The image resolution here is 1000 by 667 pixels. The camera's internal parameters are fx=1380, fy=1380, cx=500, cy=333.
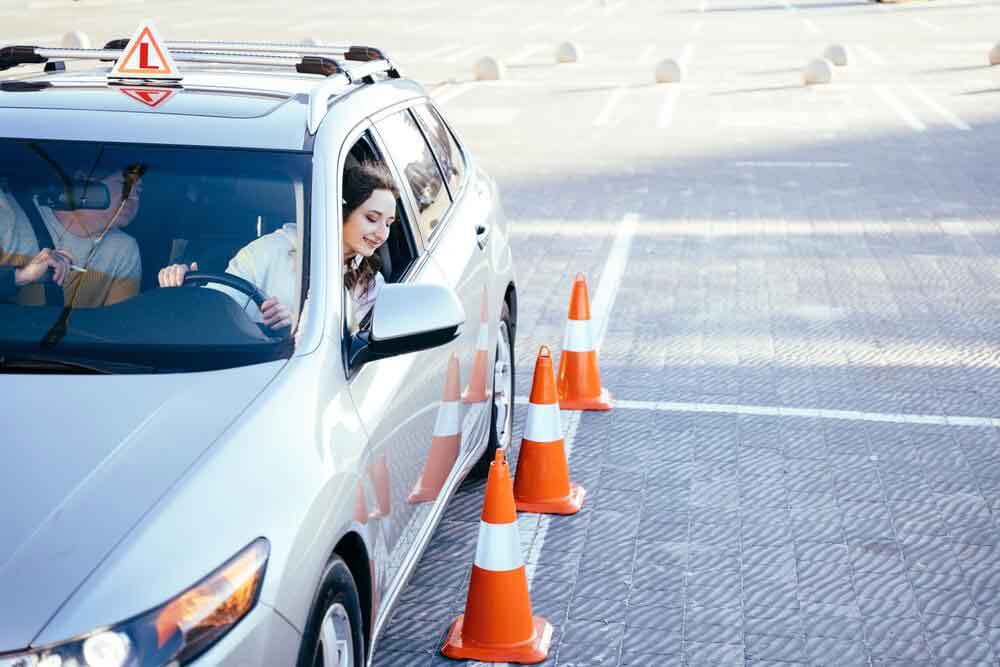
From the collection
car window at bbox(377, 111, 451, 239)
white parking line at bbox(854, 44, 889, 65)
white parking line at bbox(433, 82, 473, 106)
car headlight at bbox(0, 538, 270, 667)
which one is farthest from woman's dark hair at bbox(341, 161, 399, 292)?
white parking line at bbox(854, 44, 889, 65)

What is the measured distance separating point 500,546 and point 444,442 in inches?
17.0

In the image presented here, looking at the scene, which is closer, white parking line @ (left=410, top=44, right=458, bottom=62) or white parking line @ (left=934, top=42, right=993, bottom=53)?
white parking line @ (left=410, top=44, right=458, bottom=62)

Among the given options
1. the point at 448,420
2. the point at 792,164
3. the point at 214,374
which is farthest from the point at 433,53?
the point at 214,374

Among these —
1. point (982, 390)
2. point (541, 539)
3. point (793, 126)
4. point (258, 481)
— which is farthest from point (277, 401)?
point (793, 126)

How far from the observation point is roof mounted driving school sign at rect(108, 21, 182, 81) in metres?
4.49

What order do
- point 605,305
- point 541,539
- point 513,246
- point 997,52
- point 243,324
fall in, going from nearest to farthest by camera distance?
point 243,324
point 541,539
point 605,305
point 513,246
point 997,52

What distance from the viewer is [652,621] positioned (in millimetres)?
4820

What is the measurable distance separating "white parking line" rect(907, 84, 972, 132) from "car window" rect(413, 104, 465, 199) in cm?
1334

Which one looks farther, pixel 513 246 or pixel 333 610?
pixel 513 246

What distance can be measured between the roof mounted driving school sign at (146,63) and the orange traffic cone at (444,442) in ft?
4.37

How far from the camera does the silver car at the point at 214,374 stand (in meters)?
2.68

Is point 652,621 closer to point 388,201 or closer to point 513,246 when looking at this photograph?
point 388,201

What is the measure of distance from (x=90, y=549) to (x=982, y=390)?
587 cm

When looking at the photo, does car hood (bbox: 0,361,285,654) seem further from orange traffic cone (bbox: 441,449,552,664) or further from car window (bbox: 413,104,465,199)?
car window (bbox: 413,104,465,199)
